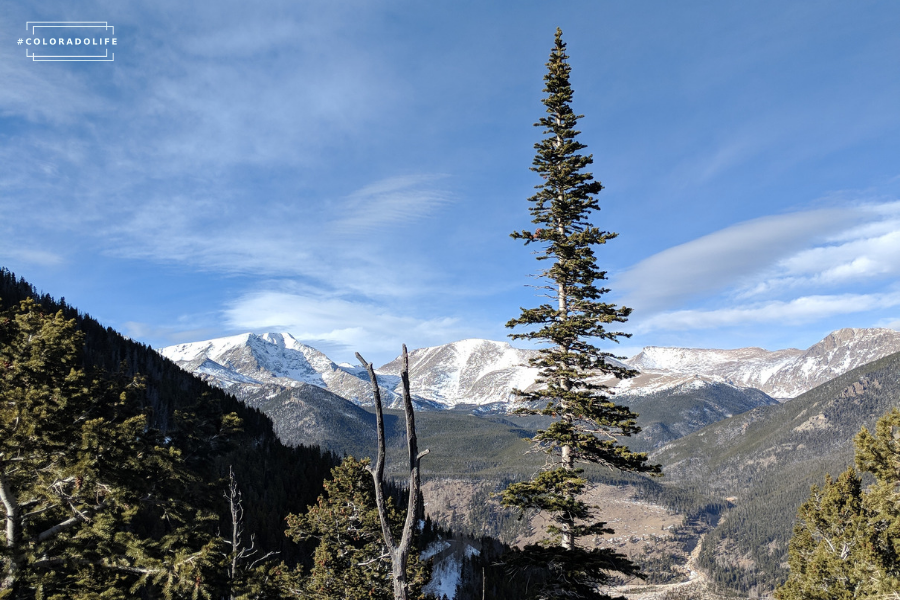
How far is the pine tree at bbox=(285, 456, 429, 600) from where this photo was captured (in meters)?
27.0

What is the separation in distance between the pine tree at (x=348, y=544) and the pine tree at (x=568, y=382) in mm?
11768

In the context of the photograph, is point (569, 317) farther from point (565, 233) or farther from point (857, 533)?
point (857, 533)

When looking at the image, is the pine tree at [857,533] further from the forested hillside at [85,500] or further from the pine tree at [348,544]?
the pine tree at [348,544]

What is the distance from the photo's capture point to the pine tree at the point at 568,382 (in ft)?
54.5

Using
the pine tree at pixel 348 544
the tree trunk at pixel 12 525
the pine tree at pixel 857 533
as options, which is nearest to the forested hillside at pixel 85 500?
the tree trunk at pixel 12 525

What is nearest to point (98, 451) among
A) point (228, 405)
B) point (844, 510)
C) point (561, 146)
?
point (561, 146)

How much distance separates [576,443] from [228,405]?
129 m

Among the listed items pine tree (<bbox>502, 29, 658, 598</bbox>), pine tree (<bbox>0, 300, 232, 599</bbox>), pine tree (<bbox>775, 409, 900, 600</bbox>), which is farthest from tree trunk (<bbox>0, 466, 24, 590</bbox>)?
pine tree (<bbox>775, 409, 900, 600</bbox>)

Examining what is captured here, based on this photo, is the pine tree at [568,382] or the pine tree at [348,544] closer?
the pine tree at [568,382]

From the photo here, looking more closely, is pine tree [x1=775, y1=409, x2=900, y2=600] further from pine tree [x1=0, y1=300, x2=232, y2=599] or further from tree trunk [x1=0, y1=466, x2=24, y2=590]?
tree trunk [x1=0, y1=466, x2=24, y2=590]

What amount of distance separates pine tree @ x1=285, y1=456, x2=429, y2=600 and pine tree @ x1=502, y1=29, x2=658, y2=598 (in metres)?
11.8

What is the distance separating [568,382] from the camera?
1938 centimetres

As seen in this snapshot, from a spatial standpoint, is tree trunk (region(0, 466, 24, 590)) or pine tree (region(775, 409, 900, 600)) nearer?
tree trunk (region(0, 466, 24, 590))

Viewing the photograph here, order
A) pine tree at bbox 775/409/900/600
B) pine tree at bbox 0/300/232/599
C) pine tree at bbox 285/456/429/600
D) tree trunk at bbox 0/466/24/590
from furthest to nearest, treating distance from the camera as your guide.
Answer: pine tree at bbox 285/456/429/600
pine tree at bbox 775/409/900/600
pine tree at bbox 0/300/232/599
tree trunk at bbox 0/466/24/590
